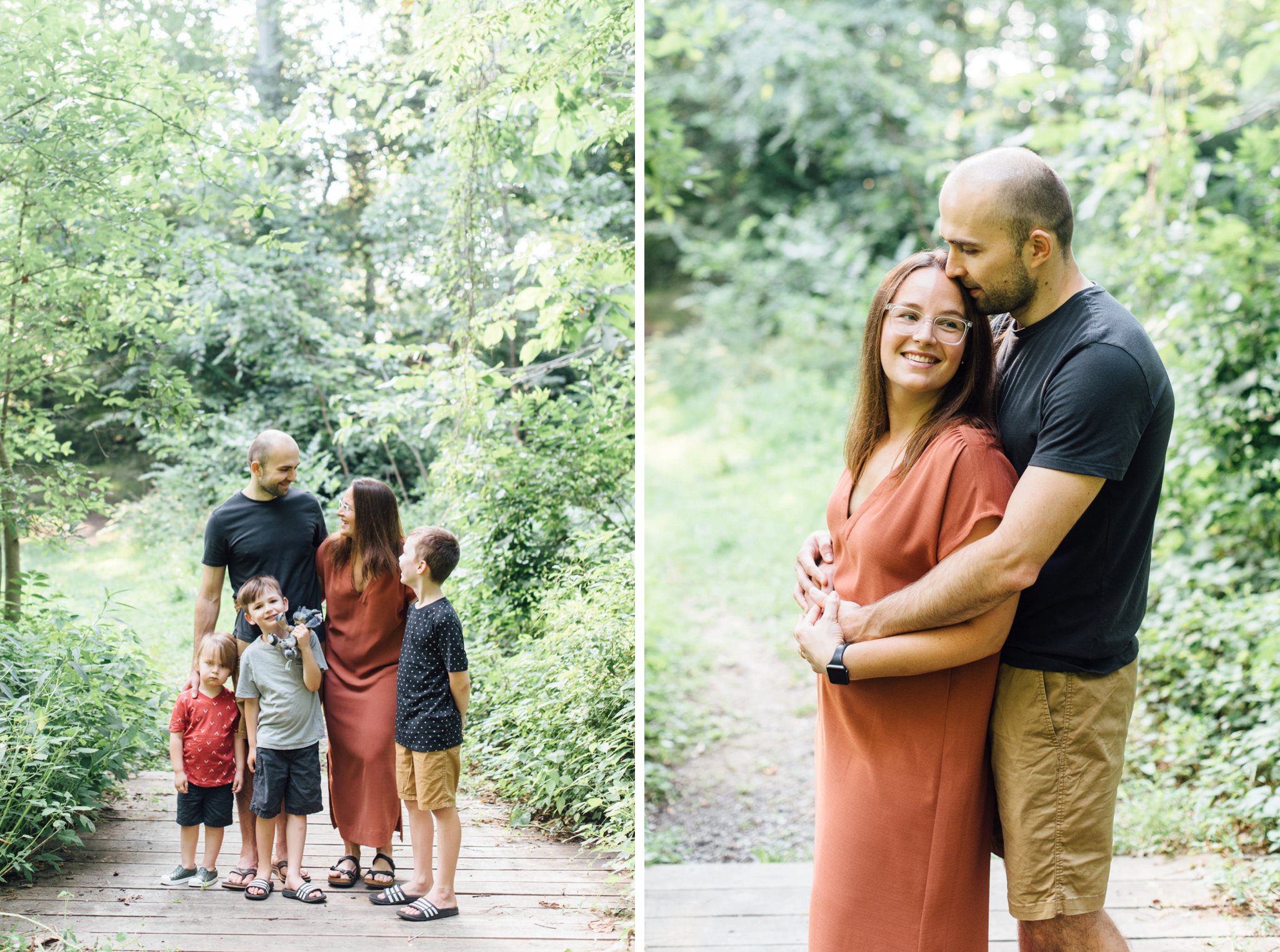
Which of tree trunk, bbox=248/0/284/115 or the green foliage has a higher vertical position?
tree trunk, bbox=248/0/284/115

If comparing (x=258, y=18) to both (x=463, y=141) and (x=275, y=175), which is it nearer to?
(x=275, y=175)

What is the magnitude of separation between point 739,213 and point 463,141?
8.03 m

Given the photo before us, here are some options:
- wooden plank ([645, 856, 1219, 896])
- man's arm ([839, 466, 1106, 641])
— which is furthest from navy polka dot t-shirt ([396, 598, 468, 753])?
man's arm ([839, 466, 1106, 641])

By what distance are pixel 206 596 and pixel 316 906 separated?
83 cm

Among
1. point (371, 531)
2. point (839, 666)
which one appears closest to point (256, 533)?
point (371, 531)

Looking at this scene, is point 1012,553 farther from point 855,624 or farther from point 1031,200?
point 1031,200

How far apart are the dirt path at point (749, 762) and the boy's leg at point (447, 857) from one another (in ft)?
4.19

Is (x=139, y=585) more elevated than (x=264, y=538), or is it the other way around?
(x=264, y=538)

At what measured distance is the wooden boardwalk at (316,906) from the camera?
94.3 inches

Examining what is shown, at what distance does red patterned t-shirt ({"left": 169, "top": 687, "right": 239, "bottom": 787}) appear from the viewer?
2.51 m

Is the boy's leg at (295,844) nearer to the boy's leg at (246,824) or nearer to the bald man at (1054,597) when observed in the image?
the boy's leg at (246,824)

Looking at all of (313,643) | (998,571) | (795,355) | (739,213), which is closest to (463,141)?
(313,643)

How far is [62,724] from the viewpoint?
2506mm

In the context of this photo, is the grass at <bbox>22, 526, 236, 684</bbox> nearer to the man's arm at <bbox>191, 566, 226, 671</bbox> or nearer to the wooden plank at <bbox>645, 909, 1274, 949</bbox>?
the man's arm at <bbox>191, 566, 226, 671</bbox>
